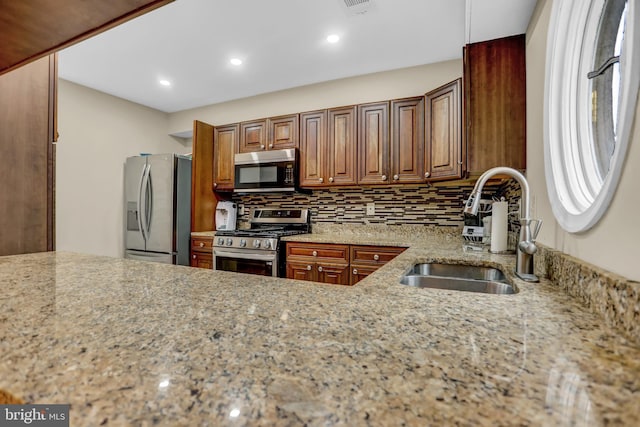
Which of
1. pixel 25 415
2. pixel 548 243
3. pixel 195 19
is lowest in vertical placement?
pixel 25 415

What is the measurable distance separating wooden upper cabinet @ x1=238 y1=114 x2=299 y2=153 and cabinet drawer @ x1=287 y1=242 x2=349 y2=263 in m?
1.14

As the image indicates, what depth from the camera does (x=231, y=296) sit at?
77cm

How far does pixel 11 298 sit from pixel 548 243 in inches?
72.7

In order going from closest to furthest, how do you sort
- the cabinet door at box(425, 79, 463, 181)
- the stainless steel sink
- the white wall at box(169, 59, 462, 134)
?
1. the stainless steel sink
2. the cabinet door at box(425, 79, 463, 181)
3. the white wall at box(169, 59, 462, 134)

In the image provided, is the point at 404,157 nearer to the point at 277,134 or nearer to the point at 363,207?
the point at 363,207

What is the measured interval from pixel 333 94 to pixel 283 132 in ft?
2.37

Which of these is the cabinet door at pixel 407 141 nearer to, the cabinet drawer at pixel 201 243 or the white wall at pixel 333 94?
the white wall at pixel 333 94

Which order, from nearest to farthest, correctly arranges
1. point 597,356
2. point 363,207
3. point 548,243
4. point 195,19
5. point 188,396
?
point 188,396
point 597,356
point 548,243
point 195,19
point 363,207

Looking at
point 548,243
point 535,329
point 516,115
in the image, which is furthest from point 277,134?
point 535,329

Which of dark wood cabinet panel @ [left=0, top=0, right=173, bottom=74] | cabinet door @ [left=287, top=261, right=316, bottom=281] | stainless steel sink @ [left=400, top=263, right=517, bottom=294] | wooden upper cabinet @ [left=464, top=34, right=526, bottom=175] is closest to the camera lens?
dark wood cabinet panel @ [left=0, top=0, right=173, bottom=74]

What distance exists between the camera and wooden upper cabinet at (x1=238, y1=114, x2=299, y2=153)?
131 inches

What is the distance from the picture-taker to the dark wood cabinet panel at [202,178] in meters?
3.56

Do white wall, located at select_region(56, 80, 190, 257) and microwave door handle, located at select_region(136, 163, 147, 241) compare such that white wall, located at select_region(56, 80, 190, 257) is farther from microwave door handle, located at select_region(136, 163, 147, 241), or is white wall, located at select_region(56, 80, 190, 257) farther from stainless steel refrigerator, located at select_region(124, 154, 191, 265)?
microwave door handle, located at select_region(136, 163, 147, 241)

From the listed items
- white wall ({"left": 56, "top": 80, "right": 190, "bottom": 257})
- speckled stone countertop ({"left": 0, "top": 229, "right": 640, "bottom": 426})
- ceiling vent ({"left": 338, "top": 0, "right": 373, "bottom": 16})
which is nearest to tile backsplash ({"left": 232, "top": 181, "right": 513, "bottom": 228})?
ceiling vent ({"left": 338, "top": 0, "right": 373, "bottom": 16})
